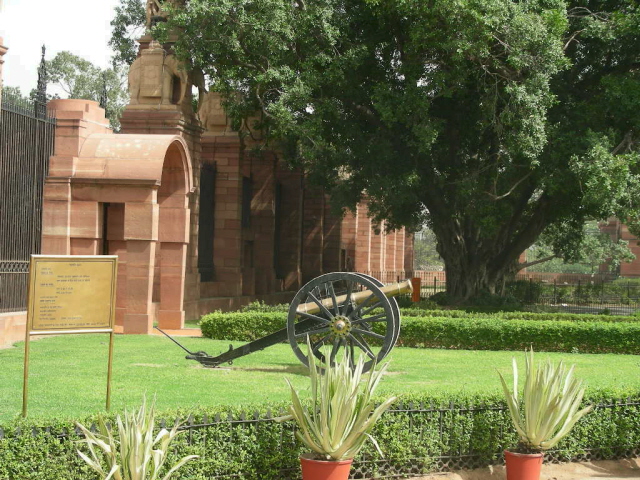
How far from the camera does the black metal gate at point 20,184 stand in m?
15.0

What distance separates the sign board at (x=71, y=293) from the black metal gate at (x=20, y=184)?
26.2 feet

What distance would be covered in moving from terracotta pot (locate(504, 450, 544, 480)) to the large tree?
13025 mm

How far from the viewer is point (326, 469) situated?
645cm

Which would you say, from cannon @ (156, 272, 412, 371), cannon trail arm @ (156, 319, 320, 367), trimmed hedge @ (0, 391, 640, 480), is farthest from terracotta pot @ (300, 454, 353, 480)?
cannon trail arm @ (156, 319, 320, 367)

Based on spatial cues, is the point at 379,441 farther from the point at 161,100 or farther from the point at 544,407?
the point at 161,100

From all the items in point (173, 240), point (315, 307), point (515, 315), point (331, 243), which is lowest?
point (515, 315)

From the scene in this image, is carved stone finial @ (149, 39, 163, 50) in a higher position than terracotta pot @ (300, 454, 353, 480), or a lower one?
higher

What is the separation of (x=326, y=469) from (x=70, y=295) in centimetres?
275

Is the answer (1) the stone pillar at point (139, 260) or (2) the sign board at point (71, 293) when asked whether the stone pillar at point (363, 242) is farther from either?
(2) the sign board at point (71, 293)

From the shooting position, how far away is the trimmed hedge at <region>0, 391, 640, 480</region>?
6098 millimetres

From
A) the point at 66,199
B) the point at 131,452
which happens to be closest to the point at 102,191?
the point at 66,199

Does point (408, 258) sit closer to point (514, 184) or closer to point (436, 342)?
point (514, 184)

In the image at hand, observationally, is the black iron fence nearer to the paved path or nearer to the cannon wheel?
the cannon wheel

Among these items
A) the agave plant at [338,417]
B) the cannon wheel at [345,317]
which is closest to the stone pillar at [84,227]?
the cannon wheel at [345,317]
